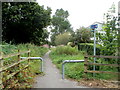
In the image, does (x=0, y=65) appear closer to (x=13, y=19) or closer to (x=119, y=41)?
(x=119, y=41)

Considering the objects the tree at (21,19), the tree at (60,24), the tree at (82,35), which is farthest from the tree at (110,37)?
the tree at (60,24)

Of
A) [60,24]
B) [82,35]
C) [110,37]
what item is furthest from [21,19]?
[60,24]

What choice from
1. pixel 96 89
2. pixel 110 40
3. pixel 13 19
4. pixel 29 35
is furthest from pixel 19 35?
pixel 96 89

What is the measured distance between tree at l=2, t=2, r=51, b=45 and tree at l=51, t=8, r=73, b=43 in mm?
32780

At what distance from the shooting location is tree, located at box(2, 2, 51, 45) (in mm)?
13913

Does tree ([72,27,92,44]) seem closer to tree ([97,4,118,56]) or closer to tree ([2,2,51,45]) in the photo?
tree ([2,2,51,45])

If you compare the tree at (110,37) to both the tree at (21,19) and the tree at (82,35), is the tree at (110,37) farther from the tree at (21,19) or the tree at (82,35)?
the tree at (82,35)

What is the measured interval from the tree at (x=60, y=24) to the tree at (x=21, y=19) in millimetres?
32780

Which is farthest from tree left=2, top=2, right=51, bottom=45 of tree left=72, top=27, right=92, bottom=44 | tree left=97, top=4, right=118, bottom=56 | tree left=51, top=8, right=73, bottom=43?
tree left=51, top=8, right=73, bottom=43

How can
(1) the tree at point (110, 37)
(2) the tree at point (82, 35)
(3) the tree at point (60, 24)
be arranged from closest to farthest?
(1) the tree at point (110, 37) < (2) the tree at point (82, 35) < (3) the tree at point (60, 24)

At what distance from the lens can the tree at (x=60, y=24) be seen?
50.1 m

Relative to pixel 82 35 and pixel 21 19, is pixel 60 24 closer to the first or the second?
pixel 82 35

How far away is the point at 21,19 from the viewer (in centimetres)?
1483

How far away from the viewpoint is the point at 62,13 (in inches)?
2066
